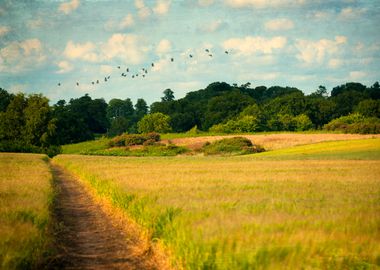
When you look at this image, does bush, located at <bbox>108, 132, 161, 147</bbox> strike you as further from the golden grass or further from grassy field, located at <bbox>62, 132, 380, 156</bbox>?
the golden grass

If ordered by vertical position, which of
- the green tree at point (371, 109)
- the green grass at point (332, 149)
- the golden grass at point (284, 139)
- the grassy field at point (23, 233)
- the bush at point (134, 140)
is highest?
the green tree at point (371, 109)

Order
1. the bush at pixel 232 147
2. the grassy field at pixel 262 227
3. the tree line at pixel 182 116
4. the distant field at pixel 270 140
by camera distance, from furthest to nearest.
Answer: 1. the tree line at pixel 182 116
2. the bush at pixel 232 147
3. the distant field at pixel 270 140
4. the grassy field at pixel 262 227

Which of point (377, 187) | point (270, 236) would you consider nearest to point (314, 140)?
point (377, 187)

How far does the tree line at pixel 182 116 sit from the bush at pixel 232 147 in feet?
65.9

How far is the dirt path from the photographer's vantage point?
10.1m

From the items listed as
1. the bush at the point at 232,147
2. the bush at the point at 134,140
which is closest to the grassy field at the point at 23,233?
the bush at the point at 232,147

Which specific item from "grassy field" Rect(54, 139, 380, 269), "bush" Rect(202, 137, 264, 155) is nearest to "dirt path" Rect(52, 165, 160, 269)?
"grassy field" Rect(54, 139, 380, 269)

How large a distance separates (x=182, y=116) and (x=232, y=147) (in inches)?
2466

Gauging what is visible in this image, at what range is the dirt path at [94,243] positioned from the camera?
10105 millimetres

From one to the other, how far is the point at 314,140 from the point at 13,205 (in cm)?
6293

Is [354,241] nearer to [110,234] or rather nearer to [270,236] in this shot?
[270,236]

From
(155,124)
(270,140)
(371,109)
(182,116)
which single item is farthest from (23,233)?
(182,116)

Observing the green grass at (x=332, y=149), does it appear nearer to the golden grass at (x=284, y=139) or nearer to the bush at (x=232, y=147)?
the golden grass at (x=284, y=139)

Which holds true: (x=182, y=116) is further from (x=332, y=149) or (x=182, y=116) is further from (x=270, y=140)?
(x=332, y=149)
